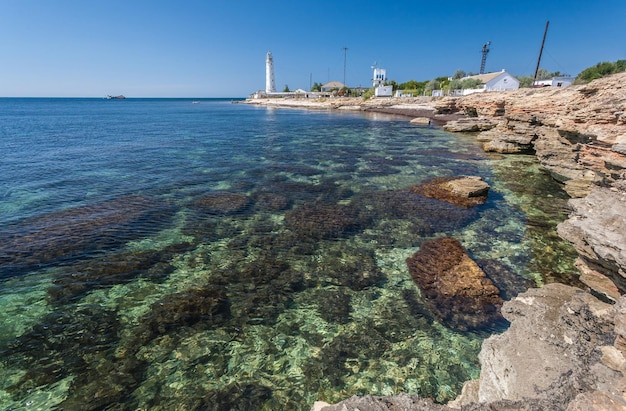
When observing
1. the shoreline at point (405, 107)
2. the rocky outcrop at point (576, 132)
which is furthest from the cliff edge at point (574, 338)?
the shoreline at point (405, 107)

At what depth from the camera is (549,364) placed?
13.3ft

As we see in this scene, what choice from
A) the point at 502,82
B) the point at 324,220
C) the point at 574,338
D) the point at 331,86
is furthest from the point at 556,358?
the point at 331,86

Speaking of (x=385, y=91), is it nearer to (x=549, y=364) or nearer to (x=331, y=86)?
(x=331, y=86)

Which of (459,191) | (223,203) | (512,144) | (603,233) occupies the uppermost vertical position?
(603,233)

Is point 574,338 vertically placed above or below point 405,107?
below

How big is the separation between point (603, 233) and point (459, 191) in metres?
9.32

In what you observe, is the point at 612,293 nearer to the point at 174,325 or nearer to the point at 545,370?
the point at 545,370

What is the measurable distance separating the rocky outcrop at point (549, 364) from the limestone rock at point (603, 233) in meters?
0.96

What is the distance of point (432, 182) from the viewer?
17.0 metres

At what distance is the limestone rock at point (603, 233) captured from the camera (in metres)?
5.50

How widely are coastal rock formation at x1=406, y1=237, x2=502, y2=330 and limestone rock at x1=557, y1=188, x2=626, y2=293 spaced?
2254 millimetres

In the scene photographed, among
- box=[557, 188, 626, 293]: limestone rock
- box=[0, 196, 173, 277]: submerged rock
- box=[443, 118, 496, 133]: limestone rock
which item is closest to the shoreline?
box=[443, 118, 496, 133]: limestone rock

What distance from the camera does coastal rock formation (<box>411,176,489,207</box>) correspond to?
14.5 meters

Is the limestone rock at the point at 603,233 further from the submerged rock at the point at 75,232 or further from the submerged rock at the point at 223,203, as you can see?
the submerged rock at the point at 75,232
